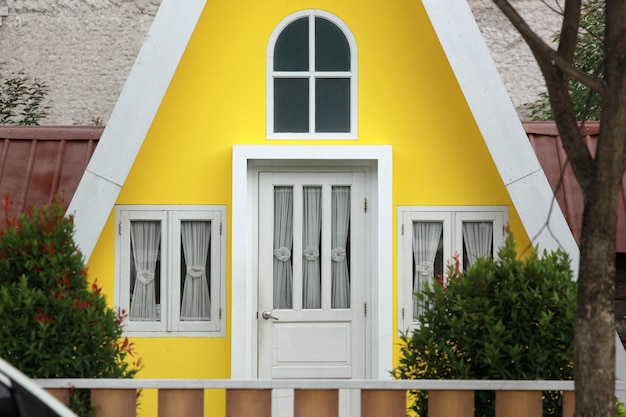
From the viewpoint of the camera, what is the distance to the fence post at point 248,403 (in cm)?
653

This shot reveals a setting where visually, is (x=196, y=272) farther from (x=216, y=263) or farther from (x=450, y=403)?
(x=450, y=403)

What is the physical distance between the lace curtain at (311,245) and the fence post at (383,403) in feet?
9.16

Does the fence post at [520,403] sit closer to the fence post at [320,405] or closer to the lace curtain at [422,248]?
the fence post at [320,405]

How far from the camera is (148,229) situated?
9.30 m

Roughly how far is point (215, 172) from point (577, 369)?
4.75 meters

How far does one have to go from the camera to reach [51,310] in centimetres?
669

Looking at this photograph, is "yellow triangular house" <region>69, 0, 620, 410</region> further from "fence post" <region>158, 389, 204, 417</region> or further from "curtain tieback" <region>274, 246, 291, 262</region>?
"fence post" <region>158, 389, 204, 417</region>

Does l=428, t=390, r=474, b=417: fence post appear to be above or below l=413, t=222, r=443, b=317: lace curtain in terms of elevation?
below

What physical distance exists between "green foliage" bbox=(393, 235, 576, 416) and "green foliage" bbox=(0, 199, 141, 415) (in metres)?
1.85

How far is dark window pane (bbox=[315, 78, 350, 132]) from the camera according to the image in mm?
9203

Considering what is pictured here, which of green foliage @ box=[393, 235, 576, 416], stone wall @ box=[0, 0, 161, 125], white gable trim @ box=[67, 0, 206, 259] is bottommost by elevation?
green foliage @ box=[393, 235, 576, 416]

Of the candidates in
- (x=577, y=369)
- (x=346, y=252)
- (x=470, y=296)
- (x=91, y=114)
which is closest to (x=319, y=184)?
(x=346, y=252)

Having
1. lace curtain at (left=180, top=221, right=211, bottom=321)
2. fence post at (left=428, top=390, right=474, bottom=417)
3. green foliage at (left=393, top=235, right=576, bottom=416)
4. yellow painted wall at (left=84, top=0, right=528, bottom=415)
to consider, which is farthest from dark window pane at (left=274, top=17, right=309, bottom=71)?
fence post at (left=428, top=390, right=474, bottom=417)

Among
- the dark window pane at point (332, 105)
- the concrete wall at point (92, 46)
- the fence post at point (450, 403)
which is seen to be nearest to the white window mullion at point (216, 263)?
the dark window pane at point (332, 105)
